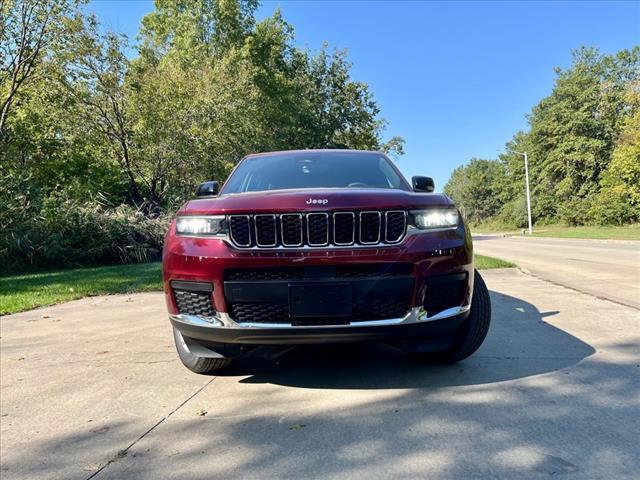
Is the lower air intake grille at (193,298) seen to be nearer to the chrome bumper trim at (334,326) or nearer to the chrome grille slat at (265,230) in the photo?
the chrome bumper trim at (334,326)

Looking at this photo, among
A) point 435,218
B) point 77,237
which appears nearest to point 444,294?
point 435,218

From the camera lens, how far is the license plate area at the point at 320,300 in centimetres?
280

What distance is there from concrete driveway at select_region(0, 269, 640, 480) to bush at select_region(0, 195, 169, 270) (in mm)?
11262

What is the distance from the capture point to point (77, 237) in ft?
50.9

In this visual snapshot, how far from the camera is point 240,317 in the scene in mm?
2902

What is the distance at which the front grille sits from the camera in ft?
9.41

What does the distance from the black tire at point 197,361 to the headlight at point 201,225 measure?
0.78 metres

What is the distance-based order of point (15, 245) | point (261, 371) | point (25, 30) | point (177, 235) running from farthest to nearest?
point (25, 30) → point (15, 245) → point (261, 371) → point (177, 235)

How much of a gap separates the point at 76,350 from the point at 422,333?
3303 millimetres

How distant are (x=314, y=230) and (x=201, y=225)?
708 millimetres

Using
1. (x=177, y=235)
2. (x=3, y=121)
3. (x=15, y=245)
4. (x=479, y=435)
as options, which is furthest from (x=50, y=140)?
(x=479, y=435)

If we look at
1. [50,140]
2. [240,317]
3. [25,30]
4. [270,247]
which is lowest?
[240,317]

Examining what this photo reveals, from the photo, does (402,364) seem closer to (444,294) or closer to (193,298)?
(444,294)

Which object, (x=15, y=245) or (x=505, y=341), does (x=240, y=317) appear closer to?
(x=505, y=341)
